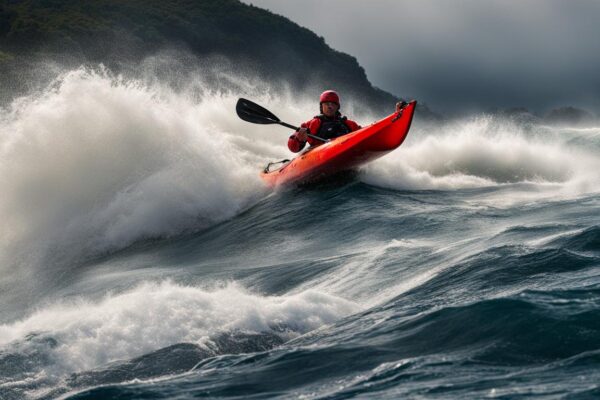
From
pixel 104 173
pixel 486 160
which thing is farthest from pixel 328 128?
pixel 486 160

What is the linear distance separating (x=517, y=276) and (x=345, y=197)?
6204 mm

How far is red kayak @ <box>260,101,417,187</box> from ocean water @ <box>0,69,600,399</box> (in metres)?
0.35

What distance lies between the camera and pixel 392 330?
5438 millimetres

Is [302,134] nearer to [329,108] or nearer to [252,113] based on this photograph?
[329,108]

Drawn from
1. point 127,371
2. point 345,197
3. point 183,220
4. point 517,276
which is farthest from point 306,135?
point 127,371

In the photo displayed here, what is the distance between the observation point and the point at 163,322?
606cm

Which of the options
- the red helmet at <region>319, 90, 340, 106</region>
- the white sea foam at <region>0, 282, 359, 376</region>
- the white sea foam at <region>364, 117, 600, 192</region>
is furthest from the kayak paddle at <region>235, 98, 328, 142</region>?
the white sea foam at <region>0, 282, 359, 376</region>

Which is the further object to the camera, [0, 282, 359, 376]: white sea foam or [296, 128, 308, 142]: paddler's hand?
[296, 128, 308, 142]: paddler's hand

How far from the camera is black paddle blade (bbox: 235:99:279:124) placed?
1462cm

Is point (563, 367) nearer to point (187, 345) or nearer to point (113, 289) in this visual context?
point (187, 345)

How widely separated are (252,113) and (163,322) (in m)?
9.04

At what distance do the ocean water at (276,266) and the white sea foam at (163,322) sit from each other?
0.02 metres

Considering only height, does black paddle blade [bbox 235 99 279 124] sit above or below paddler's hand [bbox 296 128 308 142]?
above

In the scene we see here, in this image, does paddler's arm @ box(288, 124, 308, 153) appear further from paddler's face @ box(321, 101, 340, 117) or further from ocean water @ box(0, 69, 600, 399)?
ocean water @ box(0, 69, 600, 399)
